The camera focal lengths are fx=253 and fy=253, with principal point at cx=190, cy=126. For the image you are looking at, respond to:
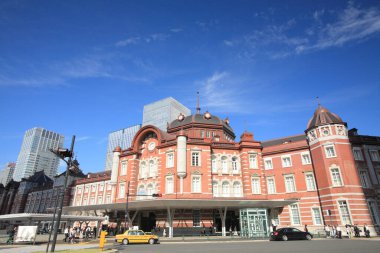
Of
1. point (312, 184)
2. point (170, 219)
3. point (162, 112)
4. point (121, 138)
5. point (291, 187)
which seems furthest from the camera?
point (121, 138)

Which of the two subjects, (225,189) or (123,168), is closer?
(225,189)

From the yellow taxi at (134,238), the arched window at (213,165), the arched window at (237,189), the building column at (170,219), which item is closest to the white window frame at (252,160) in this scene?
the arched window at (237,189)

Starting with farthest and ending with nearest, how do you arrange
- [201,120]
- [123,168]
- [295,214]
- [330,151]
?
[201,120] < [123,168] < [295,214] < [330,151]

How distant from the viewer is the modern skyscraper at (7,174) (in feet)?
564

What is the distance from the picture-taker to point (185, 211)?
33.6 meters

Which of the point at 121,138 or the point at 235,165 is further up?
the point at 121,138

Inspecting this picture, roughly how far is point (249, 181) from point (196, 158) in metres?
8.25

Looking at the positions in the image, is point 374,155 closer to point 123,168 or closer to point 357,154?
point 357,154

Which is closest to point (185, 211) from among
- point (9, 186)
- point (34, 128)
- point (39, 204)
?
point (39, 204)

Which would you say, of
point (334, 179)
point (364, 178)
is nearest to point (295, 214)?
point (334, 179)

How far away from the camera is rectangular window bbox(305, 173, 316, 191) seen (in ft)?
112

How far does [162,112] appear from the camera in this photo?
12488cm

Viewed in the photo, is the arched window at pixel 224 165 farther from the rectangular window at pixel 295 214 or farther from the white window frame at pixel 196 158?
the rectangular window at pixel 295 214

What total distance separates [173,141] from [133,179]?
8.76 meters
